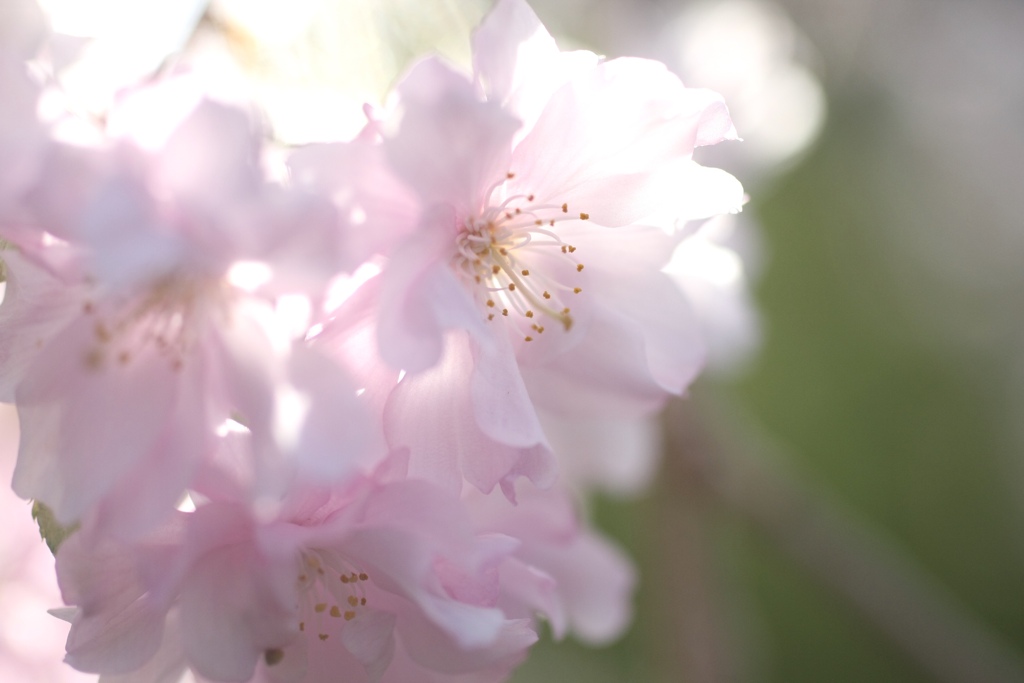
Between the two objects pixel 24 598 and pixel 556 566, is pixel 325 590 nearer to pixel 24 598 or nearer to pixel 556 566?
pixel 556 566

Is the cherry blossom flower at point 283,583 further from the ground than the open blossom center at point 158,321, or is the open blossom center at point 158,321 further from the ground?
the open blossom center at point 158,321

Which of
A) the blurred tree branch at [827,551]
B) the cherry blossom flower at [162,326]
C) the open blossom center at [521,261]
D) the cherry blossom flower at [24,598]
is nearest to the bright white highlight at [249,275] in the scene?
the cherry blossom flower at [162,326]

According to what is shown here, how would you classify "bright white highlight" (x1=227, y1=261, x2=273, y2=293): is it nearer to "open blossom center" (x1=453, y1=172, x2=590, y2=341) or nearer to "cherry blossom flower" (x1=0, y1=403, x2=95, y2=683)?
"open blossom center" (x1=453, y1=172, x2=590, y2=341)

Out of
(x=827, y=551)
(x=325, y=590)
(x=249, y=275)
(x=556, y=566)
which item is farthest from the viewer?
(x=827, y=551)

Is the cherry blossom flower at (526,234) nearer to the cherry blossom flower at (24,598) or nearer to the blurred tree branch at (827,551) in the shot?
the cherry blossom flower at (24,598)

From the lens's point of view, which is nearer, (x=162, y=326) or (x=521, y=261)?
(x=162, y=326)

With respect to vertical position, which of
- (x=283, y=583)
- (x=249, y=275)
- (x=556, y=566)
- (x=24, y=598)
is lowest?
(x=24, y=598)

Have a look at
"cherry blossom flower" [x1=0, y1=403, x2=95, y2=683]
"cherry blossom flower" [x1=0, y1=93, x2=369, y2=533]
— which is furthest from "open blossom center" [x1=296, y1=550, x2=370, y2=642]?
"cherry blossom flower" [x1=0, y1=403, x2=95, y2=683]

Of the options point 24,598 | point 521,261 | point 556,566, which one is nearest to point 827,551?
point 556,566
